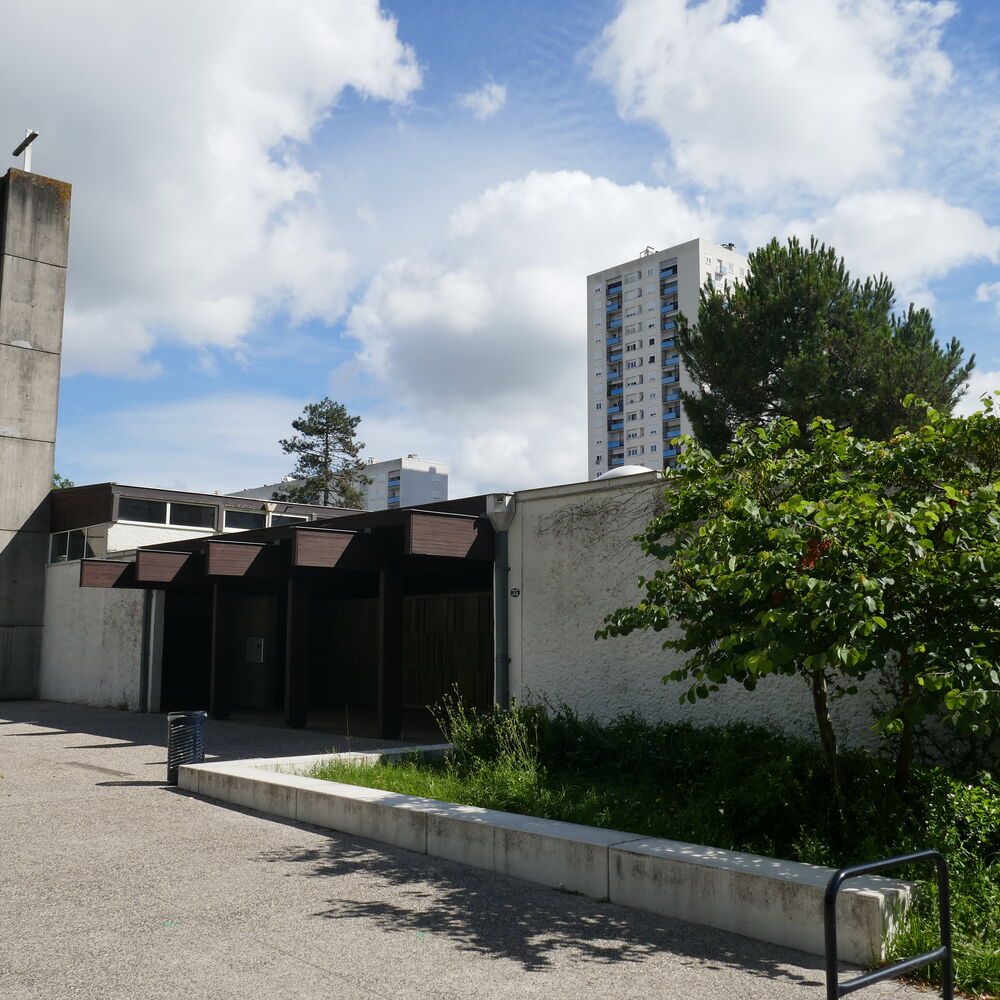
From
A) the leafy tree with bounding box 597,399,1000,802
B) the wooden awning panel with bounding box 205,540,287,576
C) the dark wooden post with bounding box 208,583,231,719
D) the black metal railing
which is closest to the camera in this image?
the black metal railing

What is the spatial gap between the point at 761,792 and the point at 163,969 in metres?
4.21

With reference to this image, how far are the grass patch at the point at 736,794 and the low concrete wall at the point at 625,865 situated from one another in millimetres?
271

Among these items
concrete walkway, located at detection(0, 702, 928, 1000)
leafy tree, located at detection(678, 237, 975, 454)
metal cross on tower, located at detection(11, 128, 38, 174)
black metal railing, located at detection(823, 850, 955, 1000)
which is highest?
metal cross on tower, located at detection(11, 128, 38, 174)

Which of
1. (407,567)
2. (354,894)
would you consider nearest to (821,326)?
(407,567)

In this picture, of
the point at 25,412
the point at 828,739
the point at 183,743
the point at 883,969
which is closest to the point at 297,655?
the point at 183,743

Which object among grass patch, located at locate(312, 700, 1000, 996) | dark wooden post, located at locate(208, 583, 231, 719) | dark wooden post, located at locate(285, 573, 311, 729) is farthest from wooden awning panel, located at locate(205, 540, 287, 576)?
grass patch, located at locate(312, 700, 1000, 996)

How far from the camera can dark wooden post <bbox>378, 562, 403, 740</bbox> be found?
15172mm

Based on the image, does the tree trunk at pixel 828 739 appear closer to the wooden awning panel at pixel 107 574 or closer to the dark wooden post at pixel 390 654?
the dark wooden post at pixel 390 654

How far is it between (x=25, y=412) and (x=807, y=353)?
22014 millimetres

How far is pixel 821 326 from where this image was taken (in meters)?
27.8

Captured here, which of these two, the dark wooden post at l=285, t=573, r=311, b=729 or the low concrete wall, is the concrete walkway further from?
the dark wooden post at l=285, t=573, r=311, b=729

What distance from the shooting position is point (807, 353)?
27.6 m

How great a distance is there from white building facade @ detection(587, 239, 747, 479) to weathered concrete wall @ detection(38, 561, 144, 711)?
7556 centimetres

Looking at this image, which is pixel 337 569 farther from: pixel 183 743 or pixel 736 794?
pixel 736 794
